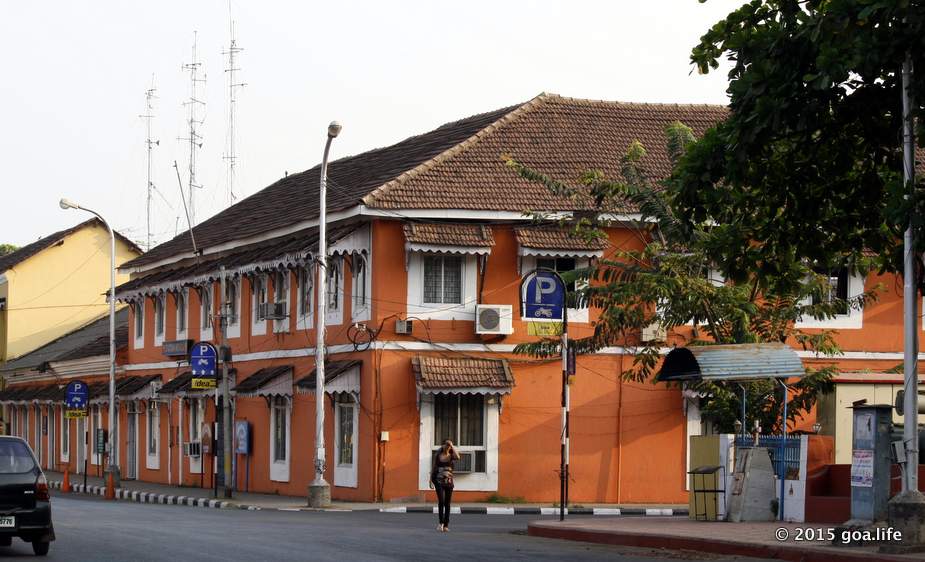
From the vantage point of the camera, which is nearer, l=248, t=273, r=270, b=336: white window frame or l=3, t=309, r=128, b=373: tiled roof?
l=248, t=273, r=270, b=336: white window frame

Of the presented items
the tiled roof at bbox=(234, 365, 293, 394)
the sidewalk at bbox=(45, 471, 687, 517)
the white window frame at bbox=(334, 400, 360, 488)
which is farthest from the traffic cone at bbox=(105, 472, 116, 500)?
the white window frame at bbox=(334, 400, 360, 488)

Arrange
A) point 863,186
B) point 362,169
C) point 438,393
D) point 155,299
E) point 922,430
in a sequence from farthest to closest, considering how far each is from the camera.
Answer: point 155,299, point 362,169, point 438,393, point 922,430, point 863,186

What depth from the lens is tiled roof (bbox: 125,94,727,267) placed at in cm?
3559

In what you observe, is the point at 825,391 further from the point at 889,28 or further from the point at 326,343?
the point at 889,28

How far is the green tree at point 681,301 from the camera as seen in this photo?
2992 cm

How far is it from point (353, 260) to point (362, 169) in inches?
257

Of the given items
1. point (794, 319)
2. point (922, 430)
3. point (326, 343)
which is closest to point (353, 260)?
point (326, 343)

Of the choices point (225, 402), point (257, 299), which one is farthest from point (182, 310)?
point (225, 402)

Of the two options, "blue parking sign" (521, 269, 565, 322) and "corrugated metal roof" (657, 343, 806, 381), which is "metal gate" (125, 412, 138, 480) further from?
"corrugated metal roof" (657, 343, 806, 381)

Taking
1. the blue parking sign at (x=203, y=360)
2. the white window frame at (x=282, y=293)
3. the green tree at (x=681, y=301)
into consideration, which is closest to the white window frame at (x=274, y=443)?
the white window frame at (x=282, y=293)

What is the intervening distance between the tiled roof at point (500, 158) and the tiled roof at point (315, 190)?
69 millimetres

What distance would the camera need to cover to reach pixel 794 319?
3159 centimetres

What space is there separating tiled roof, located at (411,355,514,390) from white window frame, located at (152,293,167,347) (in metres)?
17.0

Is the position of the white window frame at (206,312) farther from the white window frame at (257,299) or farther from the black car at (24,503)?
the black car at (24,503)
